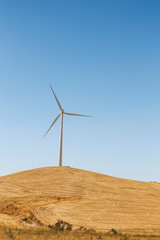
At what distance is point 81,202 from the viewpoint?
34.2 meters

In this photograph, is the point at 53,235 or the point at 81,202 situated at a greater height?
the point at 81,202

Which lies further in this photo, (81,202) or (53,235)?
(81,202)

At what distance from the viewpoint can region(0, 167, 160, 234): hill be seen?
27150 millimetres

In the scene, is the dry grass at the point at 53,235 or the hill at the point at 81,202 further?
the hill at the point at 81,202

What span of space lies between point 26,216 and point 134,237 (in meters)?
14.1

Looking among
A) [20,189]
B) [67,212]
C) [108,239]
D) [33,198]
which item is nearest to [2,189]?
[20,189]

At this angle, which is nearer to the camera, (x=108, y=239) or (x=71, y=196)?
(x=108, y=239)

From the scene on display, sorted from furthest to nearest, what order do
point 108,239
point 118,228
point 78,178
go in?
point 78,178 → point 118,228 → point 108,239

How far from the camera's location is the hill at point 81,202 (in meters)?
27.2

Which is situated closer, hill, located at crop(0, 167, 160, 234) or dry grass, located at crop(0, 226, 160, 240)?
dry grass, located at crop(0, 226, 160, 240)

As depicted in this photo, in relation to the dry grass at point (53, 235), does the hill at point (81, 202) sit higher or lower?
higher

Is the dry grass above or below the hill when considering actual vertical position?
below

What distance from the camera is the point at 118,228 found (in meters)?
24.9

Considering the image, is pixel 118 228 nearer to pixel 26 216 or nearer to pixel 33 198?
pixel 26 216
